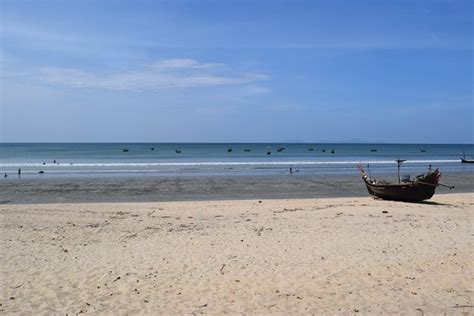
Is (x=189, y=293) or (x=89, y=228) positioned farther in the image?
(x=89, y=228)

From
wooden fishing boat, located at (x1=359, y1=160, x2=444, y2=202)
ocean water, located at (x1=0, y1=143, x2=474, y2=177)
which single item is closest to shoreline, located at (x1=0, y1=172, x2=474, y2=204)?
wooden fishing boat, located at (x1=359, y1=160, x2=444, y2=202)

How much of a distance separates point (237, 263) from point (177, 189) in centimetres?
1565

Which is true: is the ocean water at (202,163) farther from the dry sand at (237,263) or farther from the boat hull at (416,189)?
the dry sand at (237,263)

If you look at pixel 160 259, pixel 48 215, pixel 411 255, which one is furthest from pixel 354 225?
pixel 48 215

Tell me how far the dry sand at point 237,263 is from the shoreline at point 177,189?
6.34 meters

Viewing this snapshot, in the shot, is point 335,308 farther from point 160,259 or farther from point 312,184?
point 312,184

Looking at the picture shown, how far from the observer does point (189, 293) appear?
23.1 ft

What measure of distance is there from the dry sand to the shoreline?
6.34m

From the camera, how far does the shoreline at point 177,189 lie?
20.8 metres

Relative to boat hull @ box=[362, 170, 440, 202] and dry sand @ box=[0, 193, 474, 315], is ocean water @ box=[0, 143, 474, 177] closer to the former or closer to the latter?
boat hull @ box=[362, 170, 440, 202]

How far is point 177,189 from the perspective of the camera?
2402 centimetres

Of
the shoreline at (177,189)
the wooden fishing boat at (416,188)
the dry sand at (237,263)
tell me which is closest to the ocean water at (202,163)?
the shoreline at (177,189)

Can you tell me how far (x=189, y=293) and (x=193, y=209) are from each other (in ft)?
29.8

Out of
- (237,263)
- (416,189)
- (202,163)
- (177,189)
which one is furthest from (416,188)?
(202,163)
